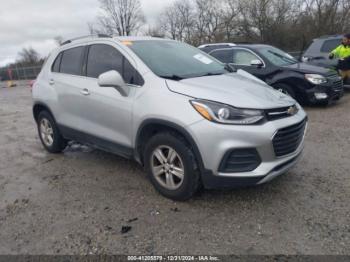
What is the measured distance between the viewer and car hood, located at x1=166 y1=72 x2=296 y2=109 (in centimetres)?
318

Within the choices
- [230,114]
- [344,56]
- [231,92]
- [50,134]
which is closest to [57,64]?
[50,134]

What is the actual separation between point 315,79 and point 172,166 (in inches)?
220

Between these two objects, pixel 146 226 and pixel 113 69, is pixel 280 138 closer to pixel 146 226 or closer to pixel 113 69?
pixel 146 226

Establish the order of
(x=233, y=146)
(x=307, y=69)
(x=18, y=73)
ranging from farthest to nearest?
(x=18, y=73), (x=307, y=69), (x=233, y=146)

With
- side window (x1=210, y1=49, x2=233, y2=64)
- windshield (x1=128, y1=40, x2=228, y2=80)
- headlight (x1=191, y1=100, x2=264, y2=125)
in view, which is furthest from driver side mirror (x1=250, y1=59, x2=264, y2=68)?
headlight (x1=191, y1=100, x2=264, y2=125)

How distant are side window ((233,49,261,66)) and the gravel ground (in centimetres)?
409

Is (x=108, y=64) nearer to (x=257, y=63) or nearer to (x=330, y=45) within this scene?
(x=257, y=63)

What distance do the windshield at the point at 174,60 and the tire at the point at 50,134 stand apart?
212cm

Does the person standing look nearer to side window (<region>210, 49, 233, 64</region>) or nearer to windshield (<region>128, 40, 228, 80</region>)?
side window (<region>210, 49, 233, 64</region>)

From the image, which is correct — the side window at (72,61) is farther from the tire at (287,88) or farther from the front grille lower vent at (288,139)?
the tire at (287,88)

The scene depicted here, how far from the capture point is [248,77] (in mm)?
4305

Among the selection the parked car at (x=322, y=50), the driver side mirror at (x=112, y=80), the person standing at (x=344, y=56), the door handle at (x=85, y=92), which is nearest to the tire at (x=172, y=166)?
the driver side mirror at (x=112, y=80)

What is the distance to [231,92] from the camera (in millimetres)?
3330

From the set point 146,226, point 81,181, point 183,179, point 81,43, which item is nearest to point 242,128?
point 183,179
